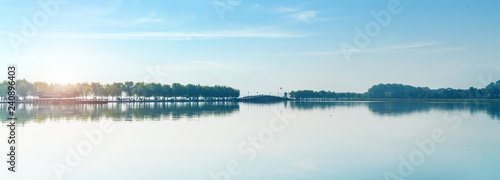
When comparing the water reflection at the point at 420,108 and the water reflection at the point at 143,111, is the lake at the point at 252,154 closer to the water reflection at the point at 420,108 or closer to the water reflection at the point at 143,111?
the water reflection at the point at 143,111

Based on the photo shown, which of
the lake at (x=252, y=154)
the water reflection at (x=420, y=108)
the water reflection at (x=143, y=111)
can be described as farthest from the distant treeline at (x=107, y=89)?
the lake at (x=252, y=154)

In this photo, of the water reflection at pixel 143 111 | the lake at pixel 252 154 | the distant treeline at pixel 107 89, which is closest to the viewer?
the lake at pixel 252 154

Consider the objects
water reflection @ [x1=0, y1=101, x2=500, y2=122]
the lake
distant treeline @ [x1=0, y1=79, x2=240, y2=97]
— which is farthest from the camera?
distant treeline @ [x1=0, y1=79, x2=240, y2=97]

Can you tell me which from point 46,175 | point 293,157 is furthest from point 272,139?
point 46,175

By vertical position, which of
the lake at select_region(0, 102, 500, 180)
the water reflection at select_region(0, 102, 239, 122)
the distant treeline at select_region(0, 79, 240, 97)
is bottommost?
the lake at select_region(0, 102, 500, 180)

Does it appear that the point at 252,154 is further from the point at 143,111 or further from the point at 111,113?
the point at 143,111

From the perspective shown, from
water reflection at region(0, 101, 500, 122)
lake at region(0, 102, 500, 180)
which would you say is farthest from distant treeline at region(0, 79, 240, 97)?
lake at region(0, 102, 500, 180)

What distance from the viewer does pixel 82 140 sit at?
1281 inches

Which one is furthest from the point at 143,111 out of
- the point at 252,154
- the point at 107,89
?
the point at 107,89

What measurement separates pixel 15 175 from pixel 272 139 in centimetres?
1860

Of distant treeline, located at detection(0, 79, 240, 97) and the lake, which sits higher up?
distant treeline, located at detection(0, 79, 240, 97)

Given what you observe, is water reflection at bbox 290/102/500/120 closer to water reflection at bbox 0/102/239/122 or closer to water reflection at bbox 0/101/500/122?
water reflection at bbox 0/101/500/122

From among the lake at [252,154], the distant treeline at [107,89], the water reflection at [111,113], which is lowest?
the lake at [252,154]

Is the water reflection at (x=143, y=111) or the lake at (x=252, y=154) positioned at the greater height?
the water reflection at (x=143, y=111)
